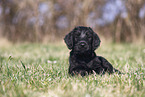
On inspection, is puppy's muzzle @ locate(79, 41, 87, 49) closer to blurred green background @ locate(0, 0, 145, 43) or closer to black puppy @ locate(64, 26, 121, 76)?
black puppy @ locate(64, 26, 121, 76)

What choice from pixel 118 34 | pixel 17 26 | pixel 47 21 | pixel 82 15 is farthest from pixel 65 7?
pixel 118 34

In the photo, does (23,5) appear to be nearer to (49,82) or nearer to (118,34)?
(118,34)

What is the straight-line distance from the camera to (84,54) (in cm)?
312

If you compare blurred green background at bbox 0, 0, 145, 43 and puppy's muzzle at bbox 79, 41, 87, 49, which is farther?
blurred green background at bbox 0, 0, 145, 43

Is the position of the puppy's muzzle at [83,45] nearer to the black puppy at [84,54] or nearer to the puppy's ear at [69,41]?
the black puppy at [84,54]

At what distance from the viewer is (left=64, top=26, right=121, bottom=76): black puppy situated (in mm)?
3059

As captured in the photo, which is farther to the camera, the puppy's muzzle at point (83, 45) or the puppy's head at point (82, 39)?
the puppy's head at point (82, 39)

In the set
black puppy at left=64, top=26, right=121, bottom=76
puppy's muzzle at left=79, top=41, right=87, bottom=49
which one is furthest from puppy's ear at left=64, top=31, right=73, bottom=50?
puppy's muzzle at left=79, top=41, right=87, bottom=49

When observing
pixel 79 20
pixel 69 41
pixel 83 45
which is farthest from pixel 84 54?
pixel 79 20

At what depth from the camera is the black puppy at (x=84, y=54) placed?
10.0 feet

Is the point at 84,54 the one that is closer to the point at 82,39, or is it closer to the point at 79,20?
the point at 82,39

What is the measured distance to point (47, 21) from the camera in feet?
51.2

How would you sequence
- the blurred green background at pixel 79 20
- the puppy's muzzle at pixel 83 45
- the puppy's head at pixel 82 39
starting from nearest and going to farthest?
the puppy's muzzle at pixel 83 45 → the puppy's head at pixel 82 39 → the blurred green background at pixel 79 20

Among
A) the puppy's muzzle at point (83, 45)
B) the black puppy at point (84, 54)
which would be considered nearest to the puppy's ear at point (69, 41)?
the black puppy at point (84, 54)
